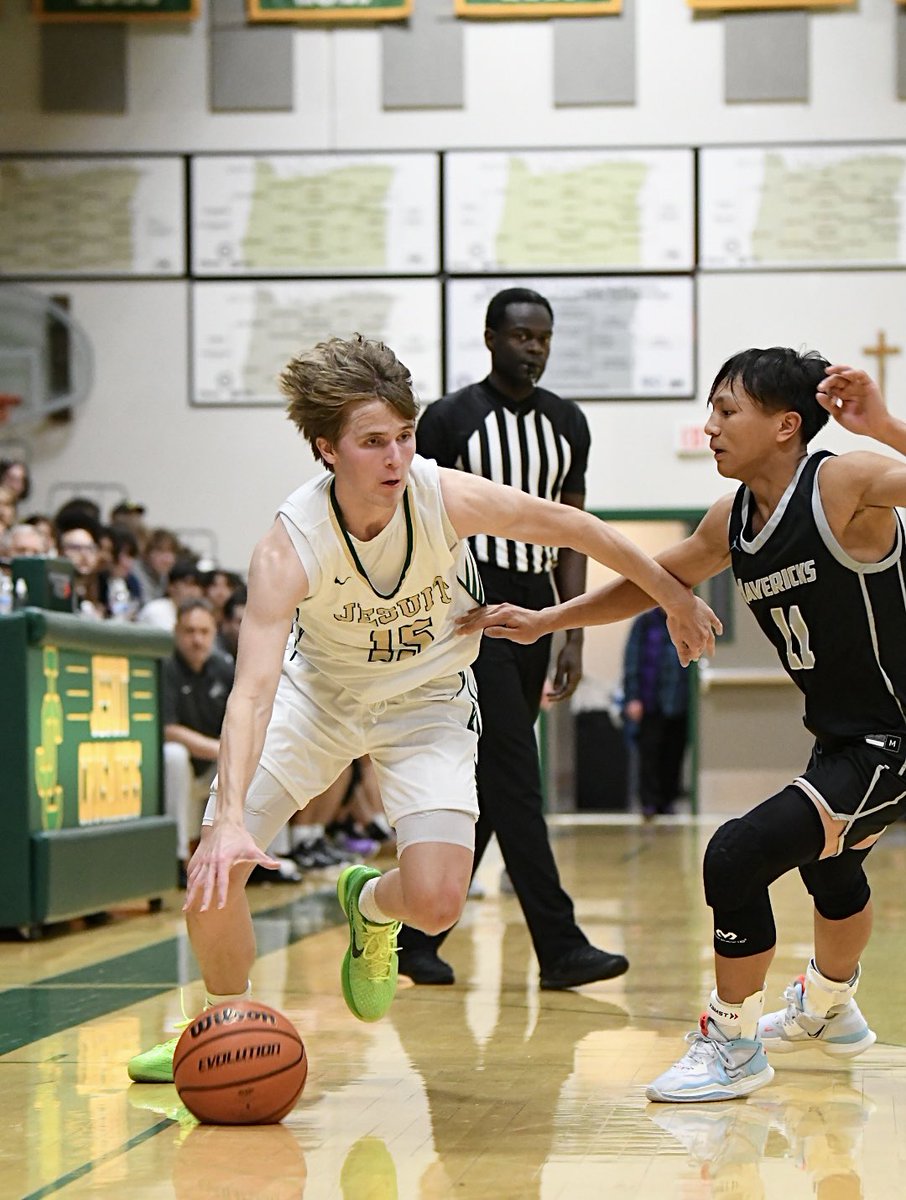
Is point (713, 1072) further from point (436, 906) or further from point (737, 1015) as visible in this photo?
point (436, 906)

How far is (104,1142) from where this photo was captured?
343 centimetres

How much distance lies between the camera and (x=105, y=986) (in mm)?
5578

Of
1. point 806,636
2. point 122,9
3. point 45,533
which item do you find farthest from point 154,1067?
point 122,9

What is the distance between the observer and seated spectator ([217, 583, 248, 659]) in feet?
33.8

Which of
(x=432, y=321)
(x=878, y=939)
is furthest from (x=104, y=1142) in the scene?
(x=432, y=321)

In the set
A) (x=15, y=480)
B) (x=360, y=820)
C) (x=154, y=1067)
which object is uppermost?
(x=15, y=480)

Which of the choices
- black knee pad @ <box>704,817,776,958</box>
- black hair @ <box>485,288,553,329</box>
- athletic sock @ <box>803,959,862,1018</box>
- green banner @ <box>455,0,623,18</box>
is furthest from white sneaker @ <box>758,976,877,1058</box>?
green banner @ <box>455,0,623,18</box>

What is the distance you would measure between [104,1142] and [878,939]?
13.1 feet

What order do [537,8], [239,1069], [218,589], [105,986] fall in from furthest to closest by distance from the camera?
[537,8], [218,589], [105,986], [239,1069]

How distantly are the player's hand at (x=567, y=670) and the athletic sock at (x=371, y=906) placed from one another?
4.96ft

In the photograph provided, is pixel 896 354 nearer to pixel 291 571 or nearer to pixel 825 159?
pixel 825 159

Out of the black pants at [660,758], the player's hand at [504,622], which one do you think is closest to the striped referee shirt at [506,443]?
the player's hand at [504,622]

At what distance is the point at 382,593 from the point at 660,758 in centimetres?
1105

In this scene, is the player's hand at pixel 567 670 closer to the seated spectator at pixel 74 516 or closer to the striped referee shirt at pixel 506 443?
the striped referee shirt at pixel 506 443
